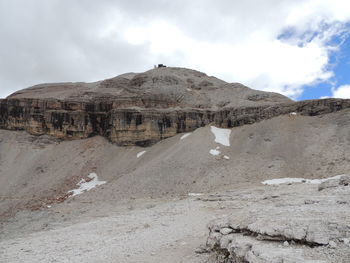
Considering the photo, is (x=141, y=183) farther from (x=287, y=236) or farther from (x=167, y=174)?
(x=287, y=236)

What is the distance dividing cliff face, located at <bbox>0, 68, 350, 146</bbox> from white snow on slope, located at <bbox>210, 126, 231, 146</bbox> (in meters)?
1.38

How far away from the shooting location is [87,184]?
44.2 meters

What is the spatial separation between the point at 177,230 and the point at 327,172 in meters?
22.3

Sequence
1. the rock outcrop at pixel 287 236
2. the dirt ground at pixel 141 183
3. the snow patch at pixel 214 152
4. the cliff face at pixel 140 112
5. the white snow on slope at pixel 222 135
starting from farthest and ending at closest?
the cliff face at pixel 140 112 → the white snow on slope at pixel 222 135 → the snow patch at pixel 214 152 → the dirt ground at pixel 141 183 → the rock outcrop at pixel 287 236

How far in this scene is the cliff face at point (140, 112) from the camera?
48.7 meters

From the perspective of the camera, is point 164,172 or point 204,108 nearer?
point 164,172

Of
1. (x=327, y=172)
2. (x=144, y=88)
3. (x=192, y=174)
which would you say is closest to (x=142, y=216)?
(x=192, y=174)

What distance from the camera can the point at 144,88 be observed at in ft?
275

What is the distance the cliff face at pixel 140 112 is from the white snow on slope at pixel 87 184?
10966 millimetres

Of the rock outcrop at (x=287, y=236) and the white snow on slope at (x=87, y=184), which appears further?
the white snow on slope at (x=87, y=184)

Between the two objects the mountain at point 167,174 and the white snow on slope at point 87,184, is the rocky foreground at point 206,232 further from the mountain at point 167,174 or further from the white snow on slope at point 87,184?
the white snow on slope at point 87,184

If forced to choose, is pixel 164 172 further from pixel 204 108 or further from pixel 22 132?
pixel 22 132

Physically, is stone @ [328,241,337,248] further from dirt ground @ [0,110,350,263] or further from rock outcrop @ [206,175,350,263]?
dirt ground @ [0,110,350,263]

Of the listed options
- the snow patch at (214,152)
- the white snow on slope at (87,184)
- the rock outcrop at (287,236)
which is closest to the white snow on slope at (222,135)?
the snow patch at (214,152)
